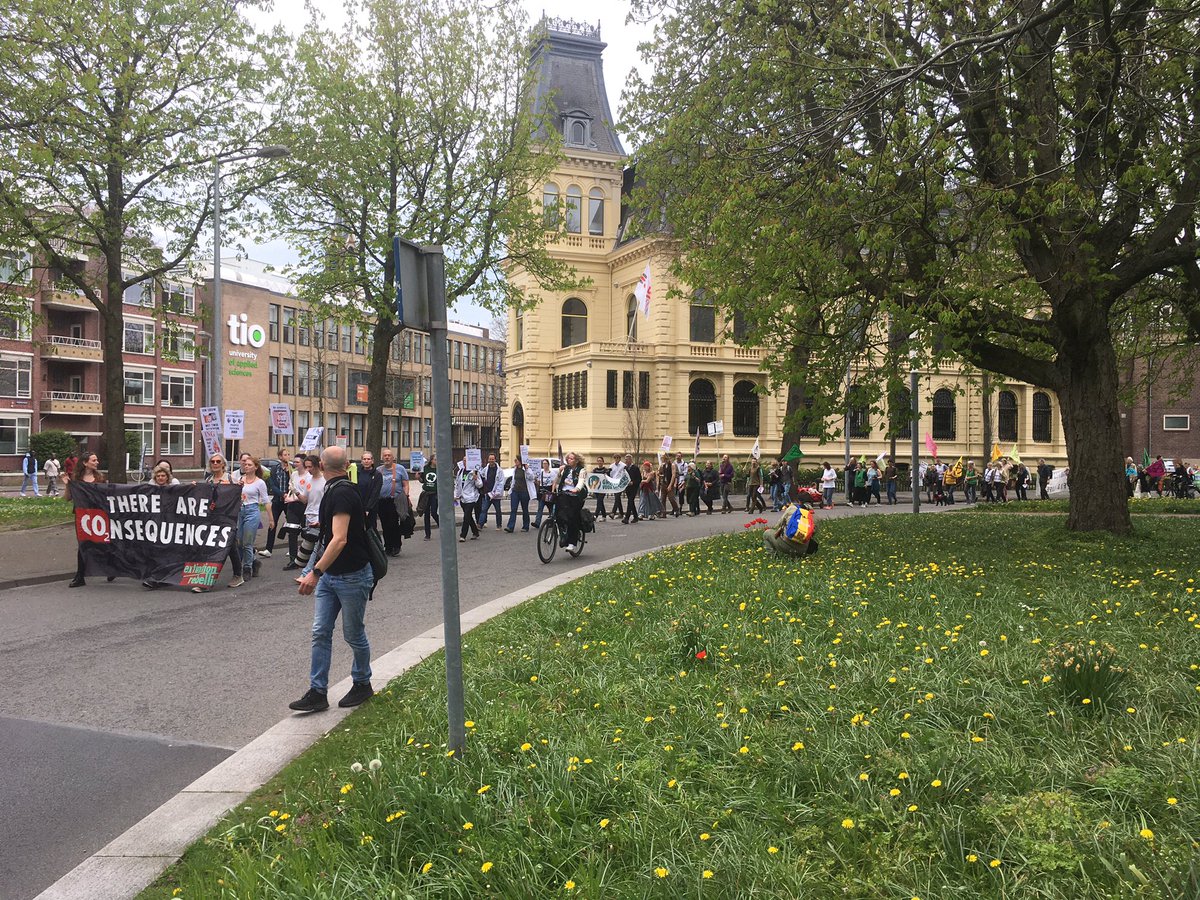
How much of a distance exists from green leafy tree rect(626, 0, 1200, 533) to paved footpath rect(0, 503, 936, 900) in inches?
228

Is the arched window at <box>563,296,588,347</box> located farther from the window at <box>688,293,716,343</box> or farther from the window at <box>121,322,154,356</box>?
the window at <box>121,322,154,356</box>

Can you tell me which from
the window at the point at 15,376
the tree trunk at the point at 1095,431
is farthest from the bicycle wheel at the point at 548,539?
the window at the point at 15,376

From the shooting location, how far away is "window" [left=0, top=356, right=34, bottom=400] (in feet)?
176

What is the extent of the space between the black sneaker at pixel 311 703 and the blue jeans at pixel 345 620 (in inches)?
1.8

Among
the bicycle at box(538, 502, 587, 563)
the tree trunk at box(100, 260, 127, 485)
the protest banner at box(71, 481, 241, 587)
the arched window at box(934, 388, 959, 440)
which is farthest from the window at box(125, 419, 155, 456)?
the bicycle at box(538, 502, 587, 563)

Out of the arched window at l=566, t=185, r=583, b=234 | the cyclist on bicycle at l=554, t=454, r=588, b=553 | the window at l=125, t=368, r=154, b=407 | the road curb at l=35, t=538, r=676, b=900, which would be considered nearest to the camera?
the road curb at l=35, t=538, r=676, b=900

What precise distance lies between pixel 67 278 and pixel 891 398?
20.3m

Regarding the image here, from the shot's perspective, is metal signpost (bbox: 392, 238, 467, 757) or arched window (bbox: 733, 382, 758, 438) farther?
arched window (bbox: 733, 382, 758, 438)

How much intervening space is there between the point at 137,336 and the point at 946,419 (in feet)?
173

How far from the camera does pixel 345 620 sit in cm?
675

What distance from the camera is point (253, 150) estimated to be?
2355cm

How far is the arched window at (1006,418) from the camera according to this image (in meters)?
57.1

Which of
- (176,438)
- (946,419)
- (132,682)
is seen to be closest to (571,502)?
(132,682)

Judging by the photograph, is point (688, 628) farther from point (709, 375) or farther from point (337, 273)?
point (709, 375)
